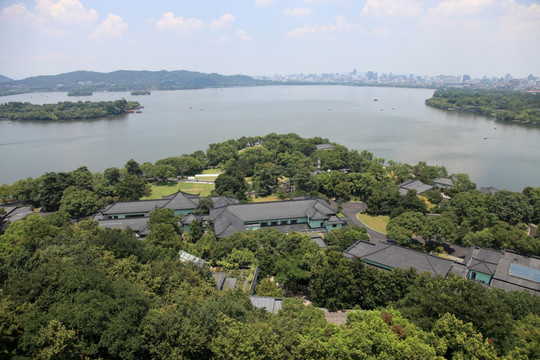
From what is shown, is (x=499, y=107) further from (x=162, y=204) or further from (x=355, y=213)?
(x=162, y=204)

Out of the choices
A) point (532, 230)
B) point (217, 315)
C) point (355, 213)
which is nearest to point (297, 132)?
point (355, 213)

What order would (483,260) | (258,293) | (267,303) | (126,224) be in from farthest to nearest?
(126,224) < (483,260) < (258,293) < (267,303)

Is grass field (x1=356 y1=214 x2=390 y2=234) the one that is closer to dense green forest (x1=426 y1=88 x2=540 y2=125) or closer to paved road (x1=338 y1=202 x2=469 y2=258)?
paved road (x1=338 y1=202 x2=469 y2=258)

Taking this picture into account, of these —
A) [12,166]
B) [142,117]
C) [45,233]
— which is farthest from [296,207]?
[142,117]

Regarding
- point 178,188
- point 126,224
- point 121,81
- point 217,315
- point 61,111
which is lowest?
point 178,188

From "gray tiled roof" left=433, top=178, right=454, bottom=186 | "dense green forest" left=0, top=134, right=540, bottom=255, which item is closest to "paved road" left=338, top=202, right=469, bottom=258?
"dense green forest" left=0, top=134, right=540, bottom=255

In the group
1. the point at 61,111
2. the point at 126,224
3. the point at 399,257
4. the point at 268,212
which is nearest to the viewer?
the point at 399,257

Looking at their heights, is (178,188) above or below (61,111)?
below
